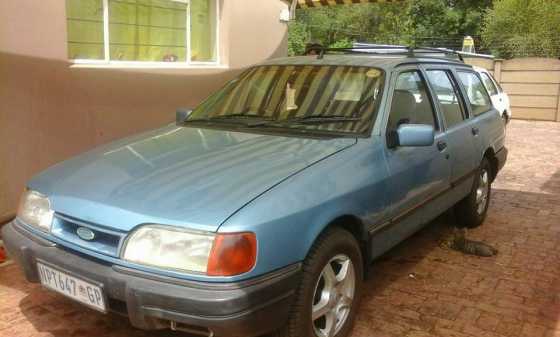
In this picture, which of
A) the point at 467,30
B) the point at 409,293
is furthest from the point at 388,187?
the point at 467,30

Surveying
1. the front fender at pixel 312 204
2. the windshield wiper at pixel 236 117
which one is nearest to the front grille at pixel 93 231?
the front fender at pixel 312 204

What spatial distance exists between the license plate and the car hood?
29 centimetres

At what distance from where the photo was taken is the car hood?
2.50 m

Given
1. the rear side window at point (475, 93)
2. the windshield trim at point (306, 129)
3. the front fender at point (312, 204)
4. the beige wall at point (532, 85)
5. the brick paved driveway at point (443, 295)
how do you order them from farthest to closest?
the beige wall at point (532, 85) → the rear side window at point (475, 93) → the windshield trim at point (306, 129) → the brick paved driveway at point (443, 295) → the front fender at point (312, 204)

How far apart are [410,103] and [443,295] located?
4.55ft

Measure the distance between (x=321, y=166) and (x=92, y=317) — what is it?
1.68 meters

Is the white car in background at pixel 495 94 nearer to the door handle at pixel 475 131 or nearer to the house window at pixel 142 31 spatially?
the house window at pixel 142 31

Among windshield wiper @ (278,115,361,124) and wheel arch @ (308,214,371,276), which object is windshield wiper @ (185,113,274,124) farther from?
wheel arch @ (308,214,371,276)

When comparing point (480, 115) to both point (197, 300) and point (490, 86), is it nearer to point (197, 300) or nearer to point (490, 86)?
point (197, 300)

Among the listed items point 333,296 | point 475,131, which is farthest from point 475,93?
point 333,296

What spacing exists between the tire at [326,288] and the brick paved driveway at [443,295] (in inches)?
11.2

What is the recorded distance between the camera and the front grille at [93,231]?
254 cm

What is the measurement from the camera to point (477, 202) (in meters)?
5.37

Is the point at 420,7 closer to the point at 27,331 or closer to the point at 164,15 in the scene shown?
the point at 164,15
